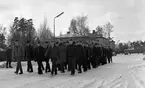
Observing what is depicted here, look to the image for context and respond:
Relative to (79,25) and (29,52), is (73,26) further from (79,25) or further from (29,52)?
(29,52)

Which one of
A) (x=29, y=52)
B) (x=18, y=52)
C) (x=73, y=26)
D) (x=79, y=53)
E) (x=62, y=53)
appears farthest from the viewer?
(x=73, y=26)

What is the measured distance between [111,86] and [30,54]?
22.0ft

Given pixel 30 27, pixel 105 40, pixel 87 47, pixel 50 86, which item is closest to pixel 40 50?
pixel 87 47

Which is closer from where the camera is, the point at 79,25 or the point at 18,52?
the point at 18,52

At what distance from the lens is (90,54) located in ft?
57.8

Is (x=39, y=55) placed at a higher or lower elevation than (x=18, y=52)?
lower

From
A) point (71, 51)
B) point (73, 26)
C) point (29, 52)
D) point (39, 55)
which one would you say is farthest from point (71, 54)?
point (73, 26)

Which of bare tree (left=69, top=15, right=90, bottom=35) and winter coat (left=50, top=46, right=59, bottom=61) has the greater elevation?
bare tree (left=69, top=15, right=90, bottom=35)

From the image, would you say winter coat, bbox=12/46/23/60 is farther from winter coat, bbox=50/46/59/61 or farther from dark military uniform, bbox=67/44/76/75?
dark military uniform, bbox=67/44/76/75

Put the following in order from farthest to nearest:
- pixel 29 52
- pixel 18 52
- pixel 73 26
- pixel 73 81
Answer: pixel 73 26 → pixel 29 52 → pixel 18 52 → pixel 73 81

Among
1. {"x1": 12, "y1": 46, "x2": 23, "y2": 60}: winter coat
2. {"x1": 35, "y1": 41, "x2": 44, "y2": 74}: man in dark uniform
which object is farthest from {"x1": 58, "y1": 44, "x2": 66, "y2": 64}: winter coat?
{"x1": 12, "y1": 46, "x2": 23, "y2": 60}: winter coat

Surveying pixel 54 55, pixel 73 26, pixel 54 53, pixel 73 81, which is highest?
pixel 73 26

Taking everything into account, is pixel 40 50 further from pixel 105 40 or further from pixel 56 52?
pixel 105 40

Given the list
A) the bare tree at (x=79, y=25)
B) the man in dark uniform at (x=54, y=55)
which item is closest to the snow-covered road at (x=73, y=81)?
the man in dark uniform at (x=54, y=55)
